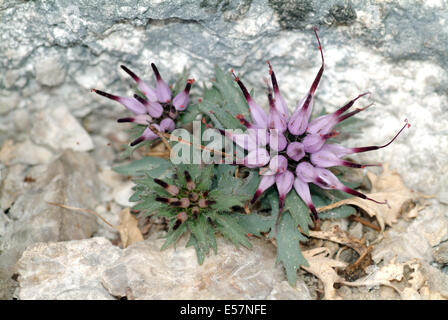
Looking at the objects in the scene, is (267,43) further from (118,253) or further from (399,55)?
(118,253)

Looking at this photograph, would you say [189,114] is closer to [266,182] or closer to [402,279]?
[266,182]

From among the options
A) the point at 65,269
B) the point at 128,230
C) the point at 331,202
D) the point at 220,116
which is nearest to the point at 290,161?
the point at 331,202

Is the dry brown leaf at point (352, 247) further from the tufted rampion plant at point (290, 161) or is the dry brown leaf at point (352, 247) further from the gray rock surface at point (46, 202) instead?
the gray rock surface at point (46, 202)

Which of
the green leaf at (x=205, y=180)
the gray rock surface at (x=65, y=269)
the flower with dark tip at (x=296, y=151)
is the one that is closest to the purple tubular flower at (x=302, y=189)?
the flower with dark tip at (x=296, y=151)

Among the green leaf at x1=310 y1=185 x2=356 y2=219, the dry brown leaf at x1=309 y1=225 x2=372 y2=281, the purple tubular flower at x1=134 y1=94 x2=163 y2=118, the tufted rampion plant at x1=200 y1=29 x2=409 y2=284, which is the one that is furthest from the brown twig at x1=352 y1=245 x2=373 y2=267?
the purple tubular flower at x1=134 y1=94 x2=163 y2=118

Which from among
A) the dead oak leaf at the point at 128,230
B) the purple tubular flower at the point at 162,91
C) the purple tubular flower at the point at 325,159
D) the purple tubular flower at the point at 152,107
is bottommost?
the dead oak leaf at the point at 128,230

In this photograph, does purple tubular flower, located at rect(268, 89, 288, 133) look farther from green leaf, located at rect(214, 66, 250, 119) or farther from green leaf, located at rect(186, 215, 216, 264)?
green leaf, located at rect(186, 215, 216, 264)
